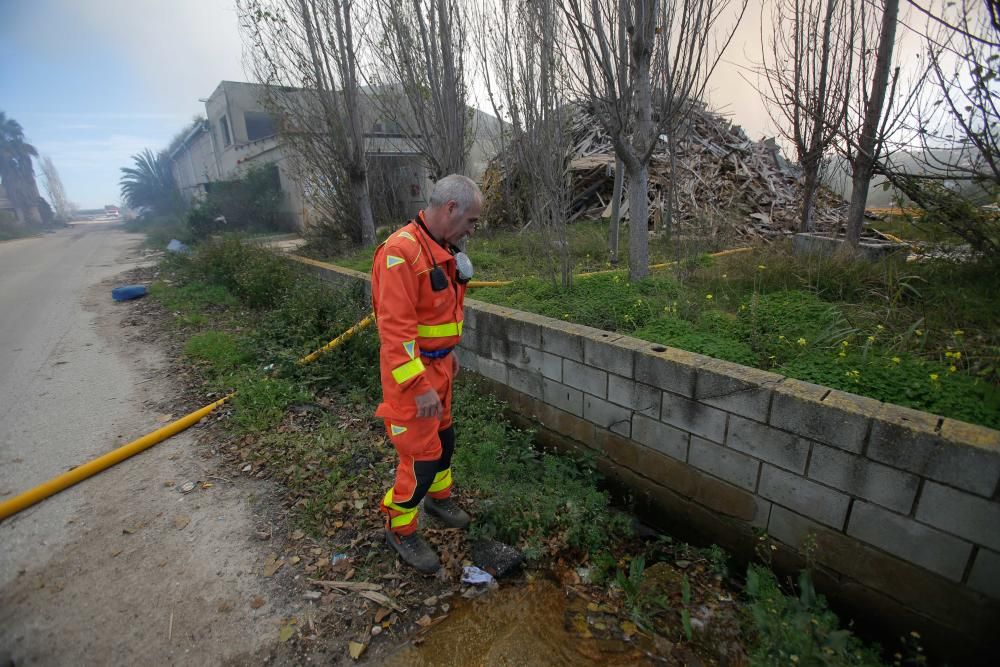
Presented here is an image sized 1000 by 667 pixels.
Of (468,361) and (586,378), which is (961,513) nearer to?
(586,378)

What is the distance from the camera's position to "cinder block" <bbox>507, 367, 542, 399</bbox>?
13.3 ft

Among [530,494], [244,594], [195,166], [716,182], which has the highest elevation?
[195,166]

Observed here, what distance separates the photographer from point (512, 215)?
11.3m

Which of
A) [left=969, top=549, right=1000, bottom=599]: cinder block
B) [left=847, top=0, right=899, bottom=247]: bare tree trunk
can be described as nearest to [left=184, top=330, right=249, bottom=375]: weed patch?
Result: [left=969, top=549, right=1000, bottom=599]: cinder block

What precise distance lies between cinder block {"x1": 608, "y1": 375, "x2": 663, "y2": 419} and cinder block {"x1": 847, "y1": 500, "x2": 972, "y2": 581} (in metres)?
1.18

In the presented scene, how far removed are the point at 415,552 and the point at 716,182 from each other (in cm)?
1154

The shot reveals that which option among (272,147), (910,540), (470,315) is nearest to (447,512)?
(470,315)

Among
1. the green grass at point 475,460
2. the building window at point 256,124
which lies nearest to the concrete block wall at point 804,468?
the green grass at point 475,460

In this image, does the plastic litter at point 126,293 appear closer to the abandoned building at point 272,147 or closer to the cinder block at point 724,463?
the abandoned building at point 272,147

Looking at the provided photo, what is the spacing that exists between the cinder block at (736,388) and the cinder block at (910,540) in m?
0.64

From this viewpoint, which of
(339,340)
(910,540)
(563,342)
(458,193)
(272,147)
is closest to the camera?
(910,540)

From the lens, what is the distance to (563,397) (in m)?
3.85

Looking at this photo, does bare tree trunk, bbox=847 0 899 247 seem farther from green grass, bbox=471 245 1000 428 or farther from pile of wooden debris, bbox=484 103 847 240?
pile of wooden debris, bbox=484 103 847 240

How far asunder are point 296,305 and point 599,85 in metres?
4.24
